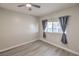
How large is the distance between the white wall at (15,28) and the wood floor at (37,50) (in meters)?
0.18

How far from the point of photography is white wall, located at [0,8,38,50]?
1663mm

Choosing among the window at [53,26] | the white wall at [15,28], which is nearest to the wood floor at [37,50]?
the white wall at [15,28]

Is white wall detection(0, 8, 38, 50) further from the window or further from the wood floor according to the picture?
the window

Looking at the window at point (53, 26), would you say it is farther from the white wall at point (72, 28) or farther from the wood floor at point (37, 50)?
the wood floor at point (37, 50)

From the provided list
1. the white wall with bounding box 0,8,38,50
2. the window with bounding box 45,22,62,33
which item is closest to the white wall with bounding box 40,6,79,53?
the window with bounding box 45,22,62,33

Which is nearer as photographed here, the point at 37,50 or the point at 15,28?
the point at 15,28

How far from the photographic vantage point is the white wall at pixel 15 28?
166cm

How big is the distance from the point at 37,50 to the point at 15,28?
85 cm

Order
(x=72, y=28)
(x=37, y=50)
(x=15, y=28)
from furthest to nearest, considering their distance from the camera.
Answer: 1. (x=72, y=28)
2. (x=37, y=50)
3. (x=15, y=28)

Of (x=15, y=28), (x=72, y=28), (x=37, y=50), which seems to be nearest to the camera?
(x=15, y=28)

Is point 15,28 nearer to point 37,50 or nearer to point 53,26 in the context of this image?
point 37,50

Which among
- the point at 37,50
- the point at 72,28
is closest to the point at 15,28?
the point at 37,50

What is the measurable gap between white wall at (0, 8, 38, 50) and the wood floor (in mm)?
176

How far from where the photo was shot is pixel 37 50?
1.83 metres
